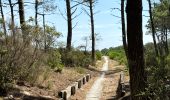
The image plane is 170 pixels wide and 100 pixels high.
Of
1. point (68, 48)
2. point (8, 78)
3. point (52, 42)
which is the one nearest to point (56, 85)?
point (52, 42)

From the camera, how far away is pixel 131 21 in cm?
1049

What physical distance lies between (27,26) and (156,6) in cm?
4221

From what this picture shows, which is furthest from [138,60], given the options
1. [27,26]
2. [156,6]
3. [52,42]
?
[156,6]

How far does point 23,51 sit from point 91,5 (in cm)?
3347

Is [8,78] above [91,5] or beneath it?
beneath

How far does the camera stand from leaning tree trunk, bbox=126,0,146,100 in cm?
1048

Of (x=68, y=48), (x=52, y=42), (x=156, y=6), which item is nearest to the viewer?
(x=52, y=42)

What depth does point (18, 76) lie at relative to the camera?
13648 millimetres

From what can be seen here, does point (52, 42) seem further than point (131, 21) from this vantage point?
Yes

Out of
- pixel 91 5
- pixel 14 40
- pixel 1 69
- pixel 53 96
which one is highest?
pixel 91 5

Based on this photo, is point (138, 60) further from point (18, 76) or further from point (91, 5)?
point (91, 5)

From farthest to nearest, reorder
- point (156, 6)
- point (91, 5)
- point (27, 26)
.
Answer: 1. point (156, 6)
2. point (91, 5)
3. point (27, 26)

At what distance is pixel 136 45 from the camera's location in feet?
34.6

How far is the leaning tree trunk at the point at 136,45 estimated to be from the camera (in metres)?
10.5
